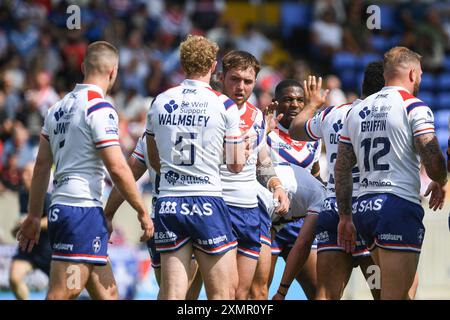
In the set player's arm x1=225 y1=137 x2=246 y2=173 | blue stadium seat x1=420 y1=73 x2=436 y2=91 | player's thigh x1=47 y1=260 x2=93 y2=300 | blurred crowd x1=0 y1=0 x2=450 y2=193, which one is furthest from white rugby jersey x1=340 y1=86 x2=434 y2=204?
blue stadium seat x1=420 y1=73 x2=436 y2=91

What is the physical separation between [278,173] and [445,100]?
11.1 metres

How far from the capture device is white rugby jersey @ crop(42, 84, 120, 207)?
7949mm

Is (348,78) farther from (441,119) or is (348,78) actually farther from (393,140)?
(393,140)

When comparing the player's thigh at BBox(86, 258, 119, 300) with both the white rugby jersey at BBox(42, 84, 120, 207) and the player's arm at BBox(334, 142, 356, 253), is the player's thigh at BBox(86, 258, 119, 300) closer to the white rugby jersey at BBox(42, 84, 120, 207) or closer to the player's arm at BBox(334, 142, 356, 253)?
the white rugby jersey at BBox(42, 84, 120, 207)

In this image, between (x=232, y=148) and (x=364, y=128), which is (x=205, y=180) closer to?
(x=232, y=148)

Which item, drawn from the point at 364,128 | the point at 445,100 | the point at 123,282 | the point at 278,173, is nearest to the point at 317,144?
the point at 278,173

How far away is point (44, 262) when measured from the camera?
39.7 feet

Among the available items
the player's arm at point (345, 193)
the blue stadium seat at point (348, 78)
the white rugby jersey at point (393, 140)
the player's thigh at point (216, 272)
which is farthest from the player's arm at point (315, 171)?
the blue stadium seat at point (348, 78)

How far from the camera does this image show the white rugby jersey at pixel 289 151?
1015 cm

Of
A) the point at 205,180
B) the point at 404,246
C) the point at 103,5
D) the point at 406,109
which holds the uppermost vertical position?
the point at 103,5

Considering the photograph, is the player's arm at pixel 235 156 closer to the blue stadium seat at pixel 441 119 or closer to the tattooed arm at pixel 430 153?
the tattooed arm at pixel 430 153

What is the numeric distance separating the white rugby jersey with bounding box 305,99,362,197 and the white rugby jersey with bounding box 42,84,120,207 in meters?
2.16

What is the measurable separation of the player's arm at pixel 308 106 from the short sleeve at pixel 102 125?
2.11 meters
